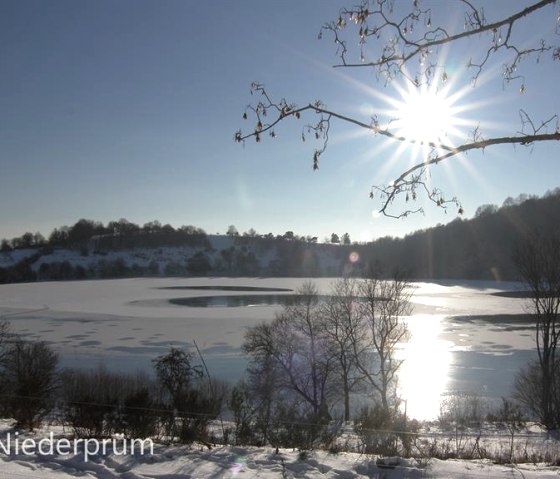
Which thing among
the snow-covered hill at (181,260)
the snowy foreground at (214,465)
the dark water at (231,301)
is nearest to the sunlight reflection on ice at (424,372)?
the snowy foreground at (214,465)

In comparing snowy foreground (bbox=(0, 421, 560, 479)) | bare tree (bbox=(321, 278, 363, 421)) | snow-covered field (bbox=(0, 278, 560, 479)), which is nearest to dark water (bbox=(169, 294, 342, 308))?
snow-covered field (bbox=(0, 278, 560, 479))

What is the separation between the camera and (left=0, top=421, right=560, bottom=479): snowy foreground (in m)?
5.14

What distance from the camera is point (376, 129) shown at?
2.59 m

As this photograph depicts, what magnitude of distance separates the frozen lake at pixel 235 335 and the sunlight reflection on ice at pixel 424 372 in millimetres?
46

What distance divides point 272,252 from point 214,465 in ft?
565

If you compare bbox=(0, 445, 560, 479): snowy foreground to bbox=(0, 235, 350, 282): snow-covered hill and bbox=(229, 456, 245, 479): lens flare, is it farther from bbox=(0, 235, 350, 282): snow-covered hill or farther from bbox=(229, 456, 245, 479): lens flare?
bbox=(0, 235, 350, 282): snow-covered hill

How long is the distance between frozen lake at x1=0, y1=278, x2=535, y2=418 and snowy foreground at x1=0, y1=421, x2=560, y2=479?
638 inches

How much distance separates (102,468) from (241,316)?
1695 inches

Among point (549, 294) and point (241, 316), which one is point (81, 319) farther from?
point (549, 294)

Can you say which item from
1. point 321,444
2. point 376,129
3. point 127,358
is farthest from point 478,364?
point 376,129

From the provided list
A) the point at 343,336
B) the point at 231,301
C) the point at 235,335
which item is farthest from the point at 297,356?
the point at 231,301

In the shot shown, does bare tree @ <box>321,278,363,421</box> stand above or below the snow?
below

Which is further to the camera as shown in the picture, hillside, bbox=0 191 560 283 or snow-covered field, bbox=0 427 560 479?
hillside, bbox=0 191 560 283

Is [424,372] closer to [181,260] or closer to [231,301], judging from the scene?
[231,301]
